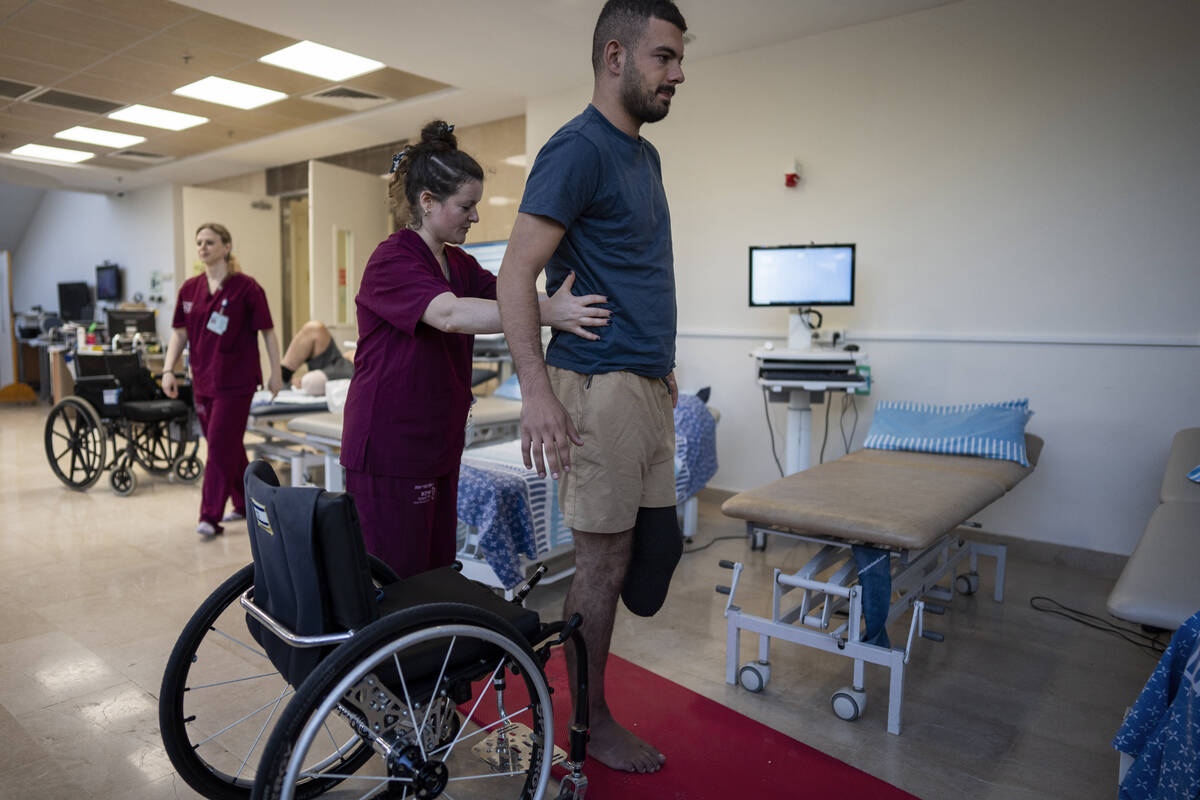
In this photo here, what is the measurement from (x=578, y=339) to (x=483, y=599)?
506 millimetres

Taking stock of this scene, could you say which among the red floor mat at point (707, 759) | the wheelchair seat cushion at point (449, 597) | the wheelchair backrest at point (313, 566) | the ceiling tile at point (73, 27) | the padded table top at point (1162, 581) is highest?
the ceiling tile at point (73, 27)

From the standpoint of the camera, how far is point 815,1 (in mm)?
3438

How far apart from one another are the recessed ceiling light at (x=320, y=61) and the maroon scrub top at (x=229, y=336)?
5.71ft

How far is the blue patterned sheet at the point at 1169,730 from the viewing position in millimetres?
1165

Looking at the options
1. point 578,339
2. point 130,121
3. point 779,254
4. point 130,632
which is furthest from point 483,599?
point 130,121

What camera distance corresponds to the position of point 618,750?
1.63 m

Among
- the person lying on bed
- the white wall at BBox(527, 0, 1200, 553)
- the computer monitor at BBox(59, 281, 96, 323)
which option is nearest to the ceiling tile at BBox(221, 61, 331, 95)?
the person lying on bed

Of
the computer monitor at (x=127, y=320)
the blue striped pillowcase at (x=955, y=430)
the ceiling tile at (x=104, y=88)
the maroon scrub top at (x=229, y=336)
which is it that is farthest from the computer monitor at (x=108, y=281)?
the blue striped pillowcase at (x=955, y=430)

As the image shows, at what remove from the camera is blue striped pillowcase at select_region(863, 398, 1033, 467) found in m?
2.81

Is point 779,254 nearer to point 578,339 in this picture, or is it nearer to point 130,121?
point 578,339

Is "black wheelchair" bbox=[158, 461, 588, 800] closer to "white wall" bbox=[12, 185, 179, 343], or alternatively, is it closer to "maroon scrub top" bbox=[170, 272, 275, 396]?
"maroon scrub top" bbox=[170, 272, 275, 396]

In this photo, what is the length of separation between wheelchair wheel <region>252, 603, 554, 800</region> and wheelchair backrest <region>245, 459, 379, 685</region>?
3.1 inches

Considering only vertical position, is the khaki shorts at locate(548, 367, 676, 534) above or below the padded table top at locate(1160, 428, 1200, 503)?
above

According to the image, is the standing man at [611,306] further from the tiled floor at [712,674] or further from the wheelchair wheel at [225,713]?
the tiled floor at [712,674]
